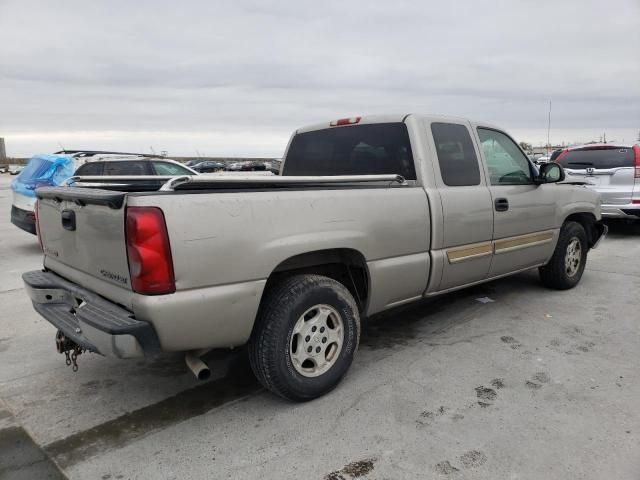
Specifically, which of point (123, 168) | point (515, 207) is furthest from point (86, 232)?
point (123, 168)

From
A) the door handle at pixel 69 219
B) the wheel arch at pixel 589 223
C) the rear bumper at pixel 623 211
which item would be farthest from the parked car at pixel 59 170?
the rear bumper at pixel 623 211

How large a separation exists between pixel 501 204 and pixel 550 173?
2.77 ft

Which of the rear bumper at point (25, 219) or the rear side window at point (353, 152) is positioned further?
the rear bumper at point (25, 219)

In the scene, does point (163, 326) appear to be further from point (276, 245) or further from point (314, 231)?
point (314, 231)

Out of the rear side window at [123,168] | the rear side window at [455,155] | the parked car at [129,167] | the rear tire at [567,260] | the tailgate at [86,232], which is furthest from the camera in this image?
the rear side window at [123,168]

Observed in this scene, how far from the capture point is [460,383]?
3.39 m

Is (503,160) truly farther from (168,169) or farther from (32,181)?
(32,181)

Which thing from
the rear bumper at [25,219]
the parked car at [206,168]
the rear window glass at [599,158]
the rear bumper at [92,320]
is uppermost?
the parked car at [206,168]

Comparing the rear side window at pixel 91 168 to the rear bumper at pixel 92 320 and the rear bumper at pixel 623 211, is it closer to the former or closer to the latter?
the rear bumper at pixel 92 320

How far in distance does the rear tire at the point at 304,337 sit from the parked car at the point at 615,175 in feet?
22.9

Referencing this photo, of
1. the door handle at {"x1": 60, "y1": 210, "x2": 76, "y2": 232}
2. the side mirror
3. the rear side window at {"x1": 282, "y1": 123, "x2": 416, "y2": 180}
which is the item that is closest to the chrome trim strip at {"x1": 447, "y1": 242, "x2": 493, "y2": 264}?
the rear side window at {"x1": 282, "y1": 123, "x2": 416, "y2": 180}

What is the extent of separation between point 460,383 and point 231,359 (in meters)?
1.72

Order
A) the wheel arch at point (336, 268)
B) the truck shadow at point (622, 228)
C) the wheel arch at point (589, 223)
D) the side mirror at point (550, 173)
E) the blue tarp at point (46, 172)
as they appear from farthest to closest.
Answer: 1. the truck shadow at point (622, 228)
2. the blue tarp at point (46, 172)
3. the wheel arch at point (589, 223)
4. the side mirror at point (550, 173)
5. the wheel arch at point (336, 268)

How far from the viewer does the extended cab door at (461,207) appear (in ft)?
12.9
